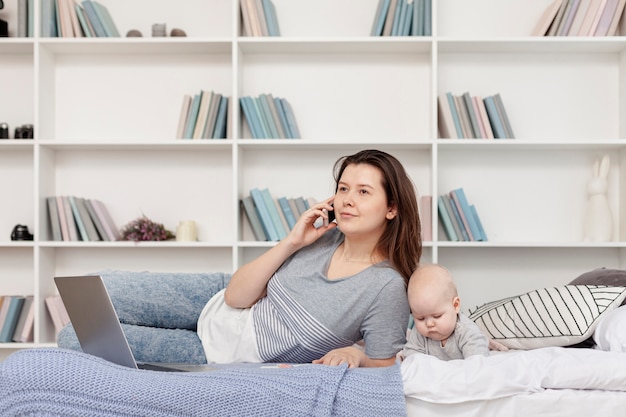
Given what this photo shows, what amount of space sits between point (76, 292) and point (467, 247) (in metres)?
2.35

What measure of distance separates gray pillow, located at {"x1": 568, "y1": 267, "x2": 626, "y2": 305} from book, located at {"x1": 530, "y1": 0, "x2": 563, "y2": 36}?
147 centimetres

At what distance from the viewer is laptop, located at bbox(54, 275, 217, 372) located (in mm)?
1546

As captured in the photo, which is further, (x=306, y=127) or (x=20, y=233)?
(x=306, y=127)

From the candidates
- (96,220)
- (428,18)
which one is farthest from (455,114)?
(96,220)

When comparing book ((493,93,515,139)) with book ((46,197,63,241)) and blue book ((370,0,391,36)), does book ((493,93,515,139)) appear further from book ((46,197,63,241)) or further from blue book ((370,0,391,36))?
book ((46,197,63,241))

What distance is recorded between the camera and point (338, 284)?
76.4 inches

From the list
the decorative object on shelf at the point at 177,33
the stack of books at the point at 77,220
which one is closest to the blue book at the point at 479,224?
the decorative object on shelf at the point at 177,33

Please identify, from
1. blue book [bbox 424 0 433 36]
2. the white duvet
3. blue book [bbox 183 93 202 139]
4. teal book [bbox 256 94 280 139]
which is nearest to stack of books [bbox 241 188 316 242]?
teal book [bbox 256 94 280 139]

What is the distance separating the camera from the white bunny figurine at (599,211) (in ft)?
11.1

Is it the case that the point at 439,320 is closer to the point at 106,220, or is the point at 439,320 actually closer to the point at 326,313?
the point at 326,313

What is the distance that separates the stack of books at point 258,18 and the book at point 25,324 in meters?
1.62

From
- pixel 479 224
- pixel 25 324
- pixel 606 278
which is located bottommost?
pixel 25 324

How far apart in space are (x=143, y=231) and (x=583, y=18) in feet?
7.41

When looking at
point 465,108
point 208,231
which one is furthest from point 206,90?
point 465,108
